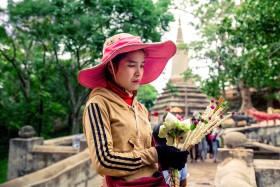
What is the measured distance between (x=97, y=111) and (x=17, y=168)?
8.40 metres

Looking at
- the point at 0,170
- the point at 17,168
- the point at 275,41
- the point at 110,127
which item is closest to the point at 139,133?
the point at 110,127

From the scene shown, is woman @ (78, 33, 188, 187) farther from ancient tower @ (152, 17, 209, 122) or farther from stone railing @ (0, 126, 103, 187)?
ancient tower @ (152, 17, 209, 122)

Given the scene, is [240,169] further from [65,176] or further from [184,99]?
[184,99]

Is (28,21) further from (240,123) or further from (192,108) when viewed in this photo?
(192,108)

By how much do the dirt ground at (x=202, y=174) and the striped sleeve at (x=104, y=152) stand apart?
5407 millimetres

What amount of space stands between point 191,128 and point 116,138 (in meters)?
0.58

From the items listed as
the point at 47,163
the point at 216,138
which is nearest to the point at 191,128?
the point at 47,163

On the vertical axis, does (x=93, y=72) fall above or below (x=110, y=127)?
above

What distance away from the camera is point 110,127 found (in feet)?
5.99

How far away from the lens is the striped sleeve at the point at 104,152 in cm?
170

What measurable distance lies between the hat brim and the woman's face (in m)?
0.06

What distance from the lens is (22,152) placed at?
899cm

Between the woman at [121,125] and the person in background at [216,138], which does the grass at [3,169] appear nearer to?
the person in background at [216,138]

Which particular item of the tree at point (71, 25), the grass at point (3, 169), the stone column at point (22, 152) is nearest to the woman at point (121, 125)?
the stone column at point (22, 152)
